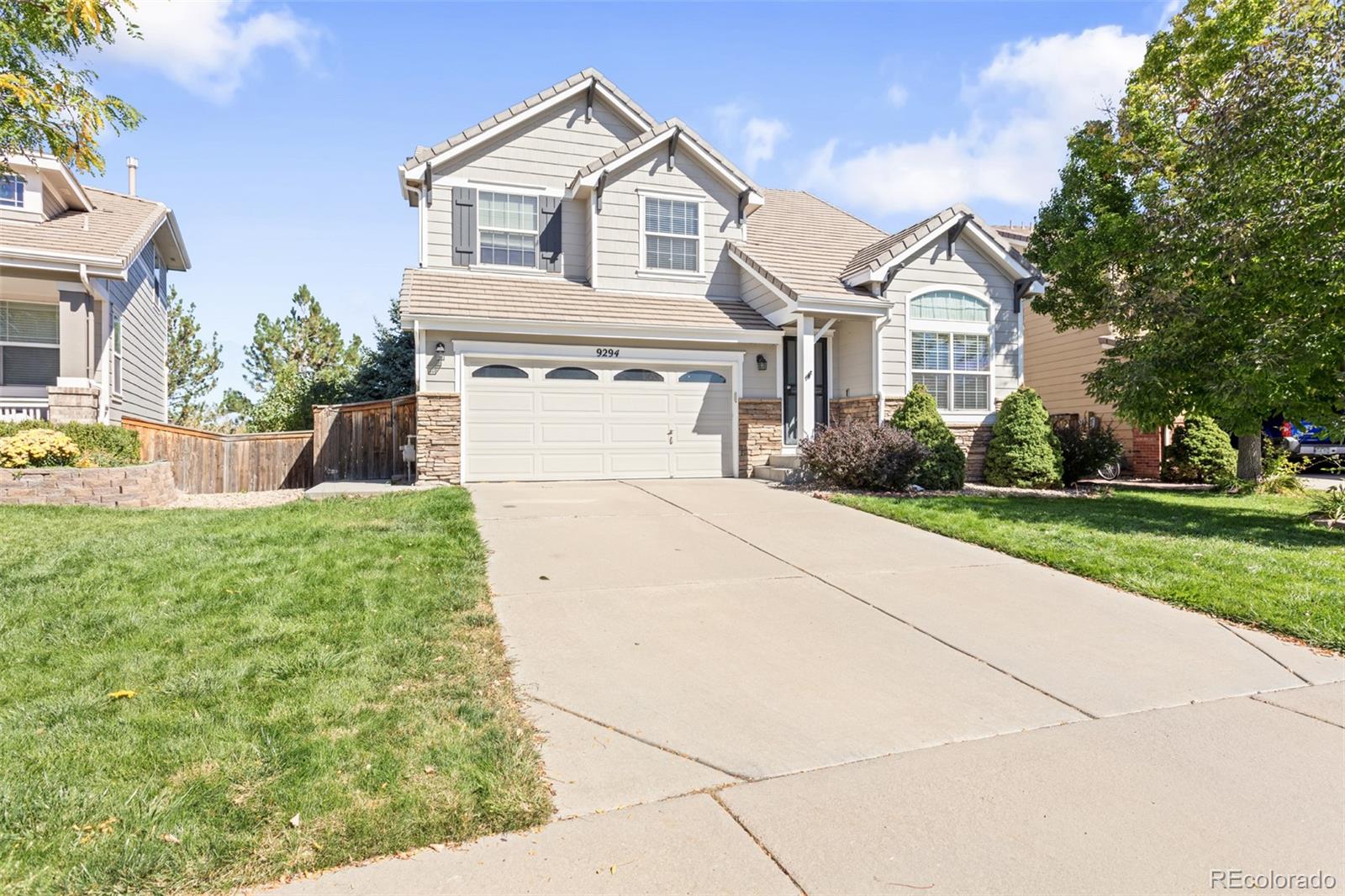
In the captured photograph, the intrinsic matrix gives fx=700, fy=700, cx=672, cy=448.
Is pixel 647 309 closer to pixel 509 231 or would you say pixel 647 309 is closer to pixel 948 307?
pixel 509 231

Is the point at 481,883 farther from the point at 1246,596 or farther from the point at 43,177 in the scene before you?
the point at 43,177

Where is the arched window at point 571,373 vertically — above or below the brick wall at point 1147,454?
above

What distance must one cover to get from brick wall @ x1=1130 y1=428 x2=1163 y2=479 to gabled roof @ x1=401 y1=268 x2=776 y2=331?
28.8 ft

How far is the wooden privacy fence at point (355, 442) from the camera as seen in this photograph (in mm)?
13531

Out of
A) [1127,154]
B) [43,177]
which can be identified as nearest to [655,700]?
[1127,154]

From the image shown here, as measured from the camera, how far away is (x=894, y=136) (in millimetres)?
12461

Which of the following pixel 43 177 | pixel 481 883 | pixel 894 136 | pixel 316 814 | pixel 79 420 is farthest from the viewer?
pixel 43 177

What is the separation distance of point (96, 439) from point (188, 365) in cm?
1808

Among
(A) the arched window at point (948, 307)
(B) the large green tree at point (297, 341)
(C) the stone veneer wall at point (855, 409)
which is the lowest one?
(C) the stone veneer wall at point (855, 409)

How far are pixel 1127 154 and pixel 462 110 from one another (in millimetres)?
12613

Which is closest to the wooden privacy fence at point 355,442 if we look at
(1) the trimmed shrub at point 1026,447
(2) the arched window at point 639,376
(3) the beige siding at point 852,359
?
(2) the arched window at point 639,376

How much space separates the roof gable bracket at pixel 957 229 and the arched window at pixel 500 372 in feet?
28.8

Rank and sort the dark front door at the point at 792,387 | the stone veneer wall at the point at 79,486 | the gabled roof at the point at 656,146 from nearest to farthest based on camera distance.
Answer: the stone veneer wall at the point at 79,486 → the gabled roof at the point at 656,146 → the dark front door at the point at 792,387

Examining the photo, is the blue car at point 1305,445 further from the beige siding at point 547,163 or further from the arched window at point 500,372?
the arched window at point 500,372
